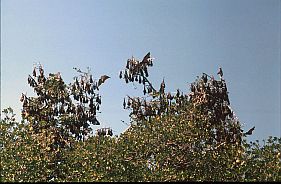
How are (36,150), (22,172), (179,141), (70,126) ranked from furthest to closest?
1. (70,126)
2. (179,141)
3. (36,150)
4. (22,172)

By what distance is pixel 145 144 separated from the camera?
18.5 m

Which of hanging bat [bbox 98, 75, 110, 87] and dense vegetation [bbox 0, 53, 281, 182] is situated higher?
hanging bat [bbox 98, 75, 110, 87]

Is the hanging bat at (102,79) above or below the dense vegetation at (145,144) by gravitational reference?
above

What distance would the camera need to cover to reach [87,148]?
1780 centimetres

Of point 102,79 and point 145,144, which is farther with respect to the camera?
point 102,79

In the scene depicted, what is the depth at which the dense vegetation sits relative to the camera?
16438 millimetres

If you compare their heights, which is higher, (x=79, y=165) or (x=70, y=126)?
(x=70, y=126)

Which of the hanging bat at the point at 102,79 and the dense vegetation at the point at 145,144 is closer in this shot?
the dense vegetation at the point at 145,144

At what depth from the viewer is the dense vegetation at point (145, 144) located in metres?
16.4

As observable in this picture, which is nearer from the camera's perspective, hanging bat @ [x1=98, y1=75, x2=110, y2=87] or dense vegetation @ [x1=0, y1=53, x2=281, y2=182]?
dense vegetation @ [x1=0, y1=53, x2=281, y2=182]

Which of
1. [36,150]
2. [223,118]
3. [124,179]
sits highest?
[223,118]

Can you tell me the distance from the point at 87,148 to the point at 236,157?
209 inches

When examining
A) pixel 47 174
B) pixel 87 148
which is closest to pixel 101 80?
pixel 87 148

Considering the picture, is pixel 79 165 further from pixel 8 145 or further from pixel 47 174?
pixel 8 145
